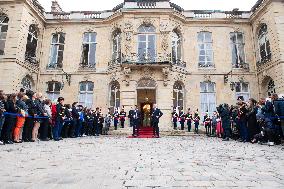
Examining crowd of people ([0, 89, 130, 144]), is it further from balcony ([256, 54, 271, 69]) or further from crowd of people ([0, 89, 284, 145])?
balcony ([256, 54, 271, 69])

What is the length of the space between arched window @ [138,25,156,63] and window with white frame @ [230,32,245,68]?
23.0 ft

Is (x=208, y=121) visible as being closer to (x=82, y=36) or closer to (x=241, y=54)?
(x=241, y=54)

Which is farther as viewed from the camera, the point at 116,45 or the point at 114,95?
the point at 116,45

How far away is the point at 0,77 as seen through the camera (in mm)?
18172

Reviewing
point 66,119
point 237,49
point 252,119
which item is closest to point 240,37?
point 237,49

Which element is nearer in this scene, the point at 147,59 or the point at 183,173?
the point at 183,173

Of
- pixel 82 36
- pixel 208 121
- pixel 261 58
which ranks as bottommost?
pixel 208 121

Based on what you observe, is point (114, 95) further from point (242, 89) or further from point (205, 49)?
point (242, 89)

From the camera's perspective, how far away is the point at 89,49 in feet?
74.2

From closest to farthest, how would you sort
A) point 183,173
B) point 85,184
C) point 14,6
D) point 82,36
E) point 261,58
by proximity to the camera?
point 85,184, point 183,173, point 14,6, point 261,58, point 82,36

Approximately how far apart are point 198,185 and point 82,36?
21.7 meters

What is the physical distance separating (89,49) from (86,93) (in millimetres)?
3907

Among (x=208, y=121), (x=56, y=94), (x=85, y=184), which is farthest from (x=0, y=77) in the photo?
(x=85, y=184)

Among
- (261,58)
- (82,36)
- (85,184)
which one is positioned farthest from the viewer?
(82,36)
